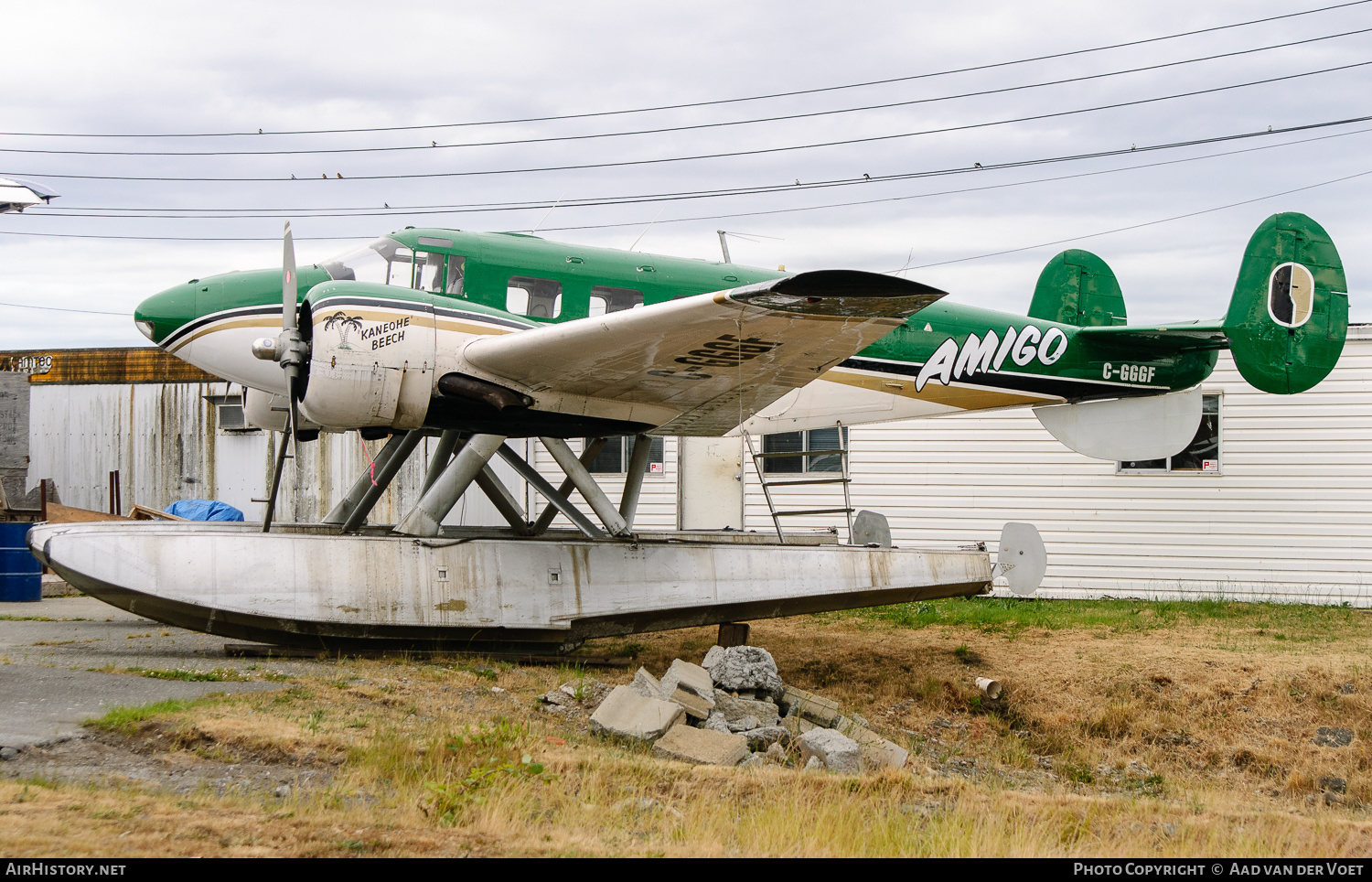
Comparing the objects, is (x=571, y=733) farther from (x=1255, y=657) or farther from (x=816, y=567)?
(x=1255, y=657)

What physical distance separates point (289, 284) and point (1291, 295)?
1113cm

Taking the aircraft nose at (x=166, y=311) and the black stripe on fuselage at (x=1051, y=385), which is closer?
the aircraft nose at (x=166, y=311)

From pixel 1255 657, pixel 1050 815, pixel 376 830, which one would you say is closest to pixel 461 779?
pixel 376 830

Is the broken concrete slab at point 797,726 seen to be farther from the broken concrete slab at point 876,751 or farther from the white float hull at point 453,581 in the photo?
the white float hull at point 453,581

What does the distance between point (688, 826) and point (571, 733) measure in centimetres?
231

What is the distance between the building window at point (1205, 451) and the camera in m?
15.6

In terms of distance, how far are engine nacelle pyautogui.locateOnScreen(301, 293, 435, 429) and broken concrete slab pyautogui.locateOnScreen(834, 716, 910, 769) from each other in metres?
4.55

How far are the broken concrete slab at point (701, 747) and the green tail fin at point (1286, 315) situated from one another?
853 centimetres

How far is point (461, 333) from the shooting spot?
908 centimetres

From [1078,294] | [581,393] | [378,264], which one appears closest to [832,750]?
[581,393]

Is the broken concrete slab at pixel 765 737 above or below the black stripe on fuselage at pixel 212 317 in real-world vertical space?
below

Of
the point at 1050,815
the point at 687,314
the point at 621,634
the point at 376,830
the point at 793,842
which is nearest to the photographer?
the point at 376,830

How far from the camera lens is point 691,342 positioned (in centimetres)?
843

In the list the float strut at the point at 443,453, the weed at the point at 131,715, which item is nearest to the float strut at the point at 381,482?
the float strut at the point at 443,453
